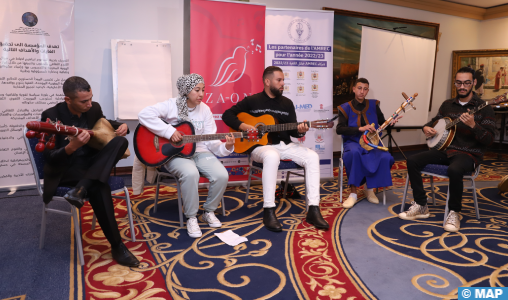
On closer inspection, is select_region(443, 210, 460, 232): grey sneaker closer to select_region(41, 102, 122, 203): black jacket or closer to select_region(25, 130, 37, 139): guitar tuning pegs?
select_region(41, 102, 122, 203): black jacket

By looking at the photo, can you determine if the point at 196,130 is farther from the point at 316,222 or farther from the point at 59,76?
the point at 59,76

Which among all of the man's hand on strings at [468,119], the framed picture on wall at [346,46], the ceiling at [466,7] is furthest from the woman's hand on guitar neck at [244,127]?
the ceiling at [466,7]

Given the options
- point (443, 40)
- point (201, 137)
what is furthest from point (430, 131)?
point (443, 40)

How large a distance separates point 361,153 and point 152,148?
6.84 ft

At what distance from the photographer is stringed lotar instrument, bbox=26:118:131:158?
187 cm

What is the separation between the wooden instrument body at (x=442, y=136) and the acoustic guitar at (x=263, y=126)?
0.97m

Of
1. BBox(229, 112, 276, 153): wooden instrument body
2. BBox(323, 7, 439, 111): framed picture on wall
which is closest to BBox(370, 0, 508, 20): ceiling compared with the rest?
BBox(323, 7, 439, 111): framed picture on wall

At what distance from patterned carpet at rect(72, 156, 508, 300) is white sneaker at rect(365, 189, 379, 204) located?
0.19 metres

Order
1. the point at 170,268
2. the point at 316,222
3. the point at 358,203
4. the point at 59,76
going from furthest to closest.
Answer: the point at 59,76
the point at 358,203
the point at 316,222
the point at 170,268

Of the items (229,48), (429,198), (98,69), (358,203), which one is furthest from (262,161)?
(98,69)

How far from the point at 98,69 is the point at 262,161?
8.91ft

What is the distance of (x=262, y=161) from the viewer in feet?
9.97

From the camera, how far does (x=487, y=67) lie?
267 inches

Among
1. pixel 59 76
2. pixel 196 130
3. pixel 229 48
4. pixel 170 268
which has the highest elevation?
pixel 229 48
